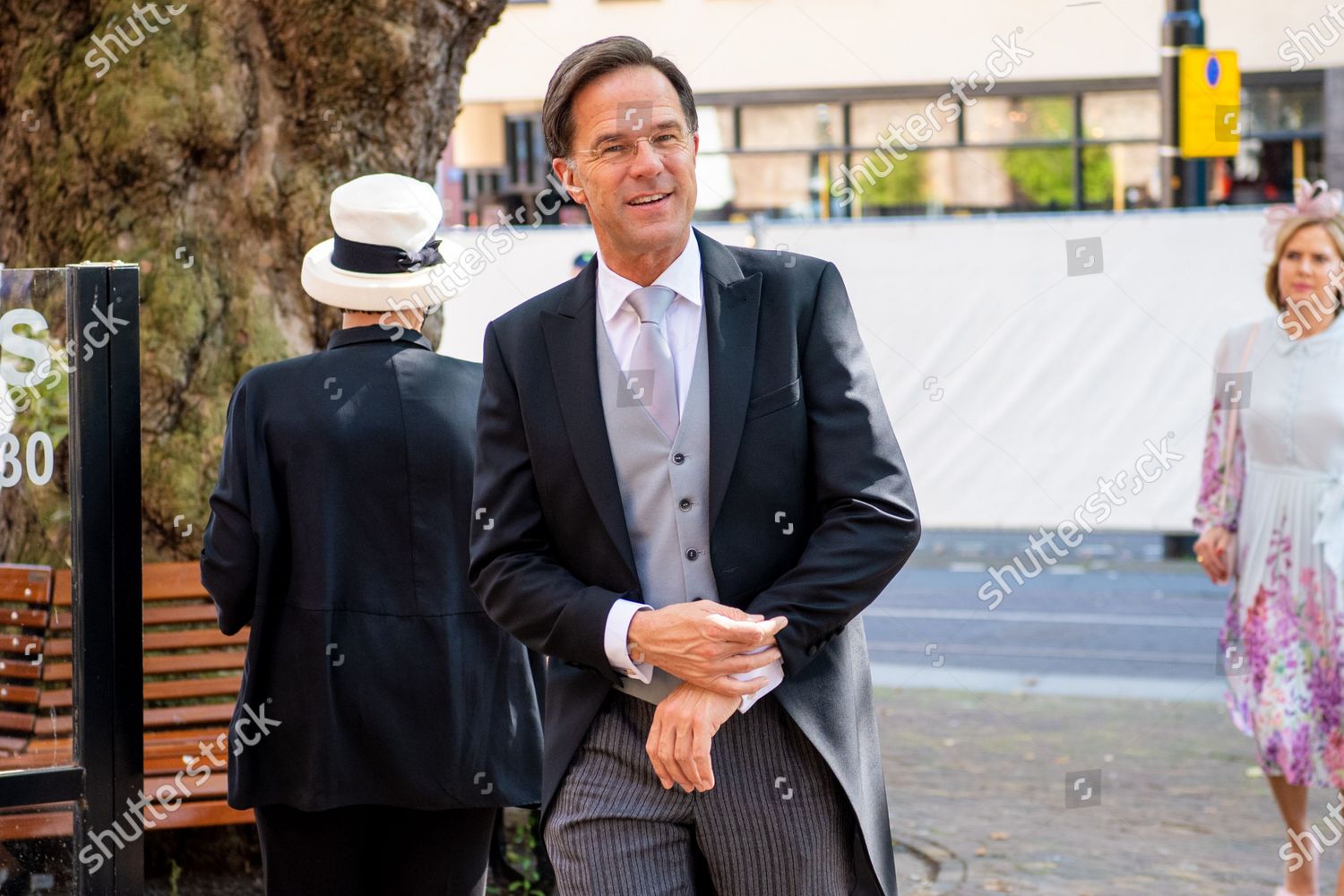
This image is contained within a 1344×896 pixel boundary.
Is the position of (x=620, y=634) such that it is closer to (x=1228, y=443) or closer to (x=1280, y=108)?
(x=1228, y=443)

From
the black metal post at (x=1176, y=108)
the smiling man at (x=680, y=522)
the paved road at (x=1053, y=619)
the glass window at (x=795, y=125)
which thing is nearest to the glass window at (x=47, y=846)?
the smiling man at (x=680, y=522)

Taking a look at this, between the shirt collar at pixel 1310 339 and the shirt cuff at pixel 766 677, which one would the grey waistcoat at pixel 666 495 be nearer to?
the shirt cuff at pixel 766 677

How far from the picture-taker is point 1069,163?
21.6m

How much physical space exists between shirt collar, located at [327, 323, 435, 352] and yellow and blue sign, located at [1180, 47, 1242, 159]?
915 cm

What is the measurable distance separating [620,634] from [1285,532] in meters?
3.39

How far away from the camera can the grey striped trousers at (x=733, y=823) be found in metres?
2.62

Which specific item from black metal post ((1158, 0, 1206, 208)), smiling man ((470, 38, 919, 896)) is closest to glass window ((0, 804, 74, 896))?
smiling man ((470, 38, 919, 896))

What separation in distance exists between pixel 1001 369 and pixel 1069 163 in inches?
483

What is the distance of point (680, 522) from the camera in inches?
103

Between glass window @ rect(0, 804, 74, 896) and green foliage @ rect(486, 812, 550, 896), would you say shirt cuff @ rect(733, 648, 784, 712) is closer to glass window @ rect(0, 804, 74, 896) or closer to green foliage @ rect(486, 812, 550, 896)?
glass window @ rect(0, 804, 74, 896)

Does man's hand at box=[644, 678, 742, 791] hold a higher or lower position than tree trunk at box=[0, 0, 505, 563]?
lower

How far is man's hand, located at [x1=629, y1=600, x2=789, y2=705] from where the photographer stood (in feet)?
8.03

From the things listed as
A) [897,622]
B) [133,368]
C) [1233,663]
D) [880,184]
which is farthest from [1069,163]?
[133,368]

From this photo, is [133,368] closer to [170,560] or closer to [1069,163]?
[170,560]
